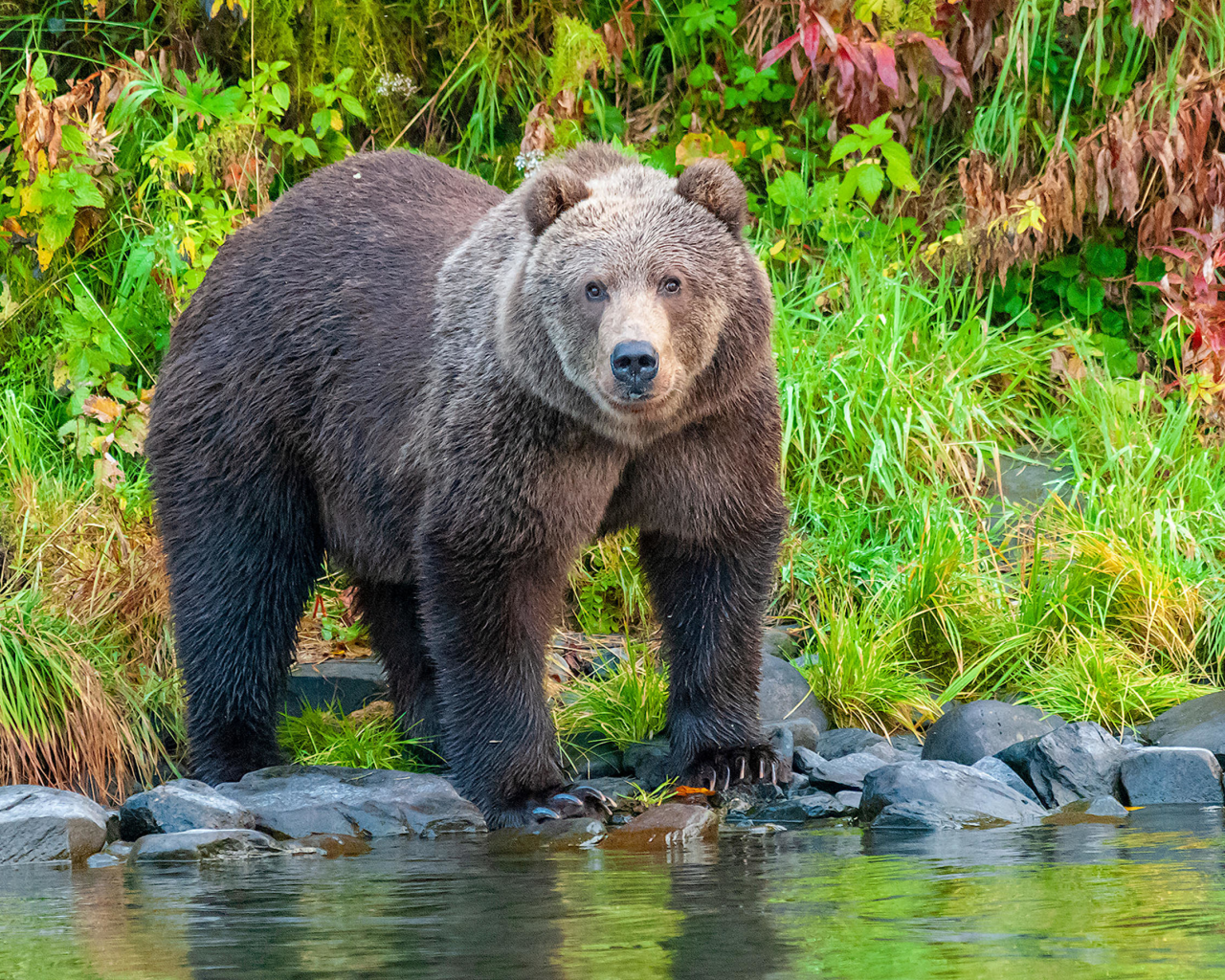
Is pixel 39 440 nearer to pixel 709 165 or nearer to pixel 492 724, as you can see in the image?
pixel 492 724

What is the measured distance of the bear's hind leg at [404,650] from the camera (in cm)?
621

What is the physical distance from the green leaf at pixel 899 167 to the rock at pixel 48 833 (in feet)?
16.6

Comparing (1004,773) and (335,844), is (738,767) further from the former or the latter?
(335,844)

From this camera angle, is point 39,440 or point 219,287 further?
point 39,440

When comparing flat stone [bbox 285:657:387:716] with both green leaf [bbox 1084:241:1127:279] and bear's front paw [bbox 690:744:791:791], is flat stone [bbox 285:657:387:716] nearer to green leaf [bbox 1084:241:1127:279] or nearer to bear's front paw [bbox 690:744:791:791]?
bear's front paw [bbox 690:744:791:791]

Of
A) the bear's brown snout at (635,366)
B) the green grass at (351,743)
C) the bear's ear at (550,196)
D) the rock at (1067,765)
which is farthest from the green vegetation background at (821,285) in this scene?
the bear's brown snout at (635,366)

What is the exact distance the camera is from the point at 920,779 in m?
4.86

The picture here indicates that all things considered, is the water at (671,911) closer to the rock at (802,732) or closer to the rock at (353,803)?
the rock at (353,803)

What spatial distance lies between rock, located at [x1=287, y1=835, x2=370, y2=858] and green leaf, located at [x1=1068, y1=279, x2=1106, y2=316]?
16.7 ft

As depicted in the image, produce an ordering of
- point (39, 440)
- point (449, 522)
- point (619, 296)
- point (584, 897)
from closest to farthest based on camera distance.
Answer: point (584, 897) < point (619, 296) < point (449, 522) < point (39, 440)

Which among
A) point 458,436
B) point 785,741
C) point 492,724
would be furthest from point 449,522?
point 785,741

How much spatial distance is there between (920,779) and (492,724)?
1.36 meters

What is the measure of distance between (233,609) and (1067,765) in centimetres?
295

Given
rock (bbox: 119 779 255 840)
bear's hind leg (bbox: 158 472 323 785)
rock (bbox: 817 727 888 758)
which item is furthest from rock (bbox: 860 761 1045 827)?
bear's hind leg (bbox: 158 472 323 785)
